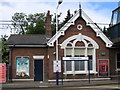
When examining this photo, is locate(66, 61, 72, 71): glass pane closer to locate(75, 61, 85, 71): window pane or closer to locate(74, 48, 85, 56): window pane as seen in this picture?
locate(75, 61, 85, 71): window pane

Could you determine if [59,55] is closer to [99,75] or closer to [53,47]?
[53,47]

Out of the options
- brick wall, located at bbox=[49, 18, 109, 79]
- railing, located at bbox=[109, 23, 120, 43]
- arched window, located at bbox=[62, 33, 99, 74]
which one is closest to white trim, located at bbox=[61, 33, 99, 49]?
arched window, located at bbox=[62, 33, 99, 74]

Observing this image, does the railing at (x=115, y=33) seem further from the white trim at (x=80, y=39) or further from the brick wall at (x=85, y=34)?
the white trim at (x=80, y=39)

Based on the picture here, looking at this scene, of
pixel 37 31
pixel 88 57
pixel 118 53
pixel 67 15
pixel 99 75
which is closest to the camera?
pixel 88 57

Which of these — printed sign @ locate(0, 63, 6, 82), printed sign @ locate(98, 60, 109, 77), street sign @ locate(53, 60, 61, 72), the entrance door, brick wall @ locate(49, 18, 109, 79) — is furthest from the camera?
the entrance door

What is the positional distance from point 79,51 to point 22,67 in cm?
618

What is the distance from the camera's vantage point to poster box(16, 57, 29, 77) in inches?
1022

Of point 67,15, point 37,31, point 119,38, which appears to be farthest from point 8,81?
point 37,31

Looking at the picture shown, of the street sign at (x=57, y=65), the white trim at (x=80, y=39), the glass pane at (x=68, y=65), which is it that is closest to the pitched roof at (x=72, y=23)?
the white trim at (x=80, y=39)

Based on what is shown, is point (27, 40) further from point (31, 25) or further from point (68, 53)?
point (31, 25)

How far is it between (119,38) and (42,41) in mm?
8431

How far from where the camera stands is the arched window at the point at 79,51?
83.7 ft

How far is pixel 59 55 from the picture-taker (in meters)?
25.4

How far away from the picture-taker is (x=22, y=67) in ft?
85.3
